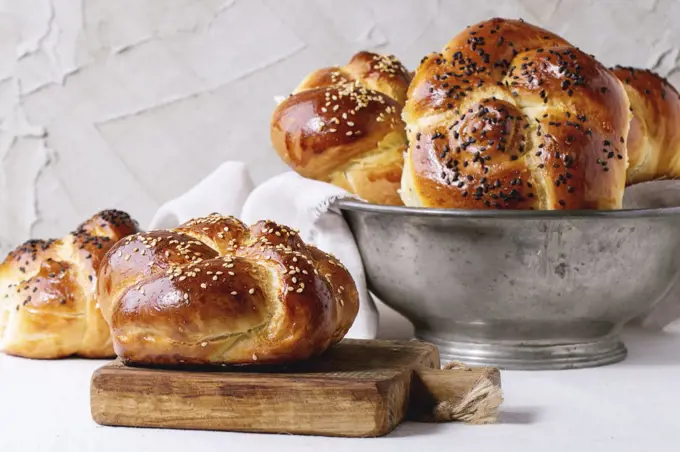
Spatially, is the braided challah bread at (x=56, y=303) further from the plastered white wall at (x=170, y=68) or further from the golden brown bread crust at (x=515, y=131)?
the plastered white wall at (x=170, y=68)

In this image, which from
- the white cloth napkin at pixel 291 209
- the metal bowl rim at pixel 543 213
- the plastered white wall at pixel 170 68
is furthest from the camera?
the plastered white wall at pixel 170 68

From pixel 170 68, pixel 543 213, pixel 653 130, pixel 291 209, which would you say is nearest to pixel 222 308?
pixel 543 213

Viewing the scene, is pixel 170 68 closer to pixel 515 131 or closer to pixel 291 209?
pixel 291 209

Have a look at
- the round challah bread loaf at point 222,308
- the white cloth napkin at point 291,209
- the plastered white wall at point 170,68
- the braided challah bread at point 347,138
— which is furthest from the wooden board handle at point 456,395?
the plastered white wall at point 170,68

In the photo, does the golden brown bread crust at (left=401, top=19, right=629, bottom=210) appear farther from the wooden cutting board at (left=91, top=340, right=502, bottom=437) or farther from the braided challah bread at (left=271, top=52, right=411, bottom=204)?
the wooden cutting board at (left=91, top=340, right=502, bottom=437)

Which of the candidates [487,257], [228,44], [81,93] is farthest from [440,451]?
[81,93]

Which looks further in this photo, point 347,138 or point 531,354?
point 347,138

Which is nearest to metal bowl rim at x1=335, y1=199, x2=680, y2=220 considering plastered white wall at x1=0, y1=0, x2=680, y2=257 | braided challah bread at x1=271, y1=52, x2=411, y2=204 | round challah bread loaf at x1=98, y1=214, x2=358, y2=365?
round challah bread loaf at x1=98, y1=214, x2=358, y2=365
